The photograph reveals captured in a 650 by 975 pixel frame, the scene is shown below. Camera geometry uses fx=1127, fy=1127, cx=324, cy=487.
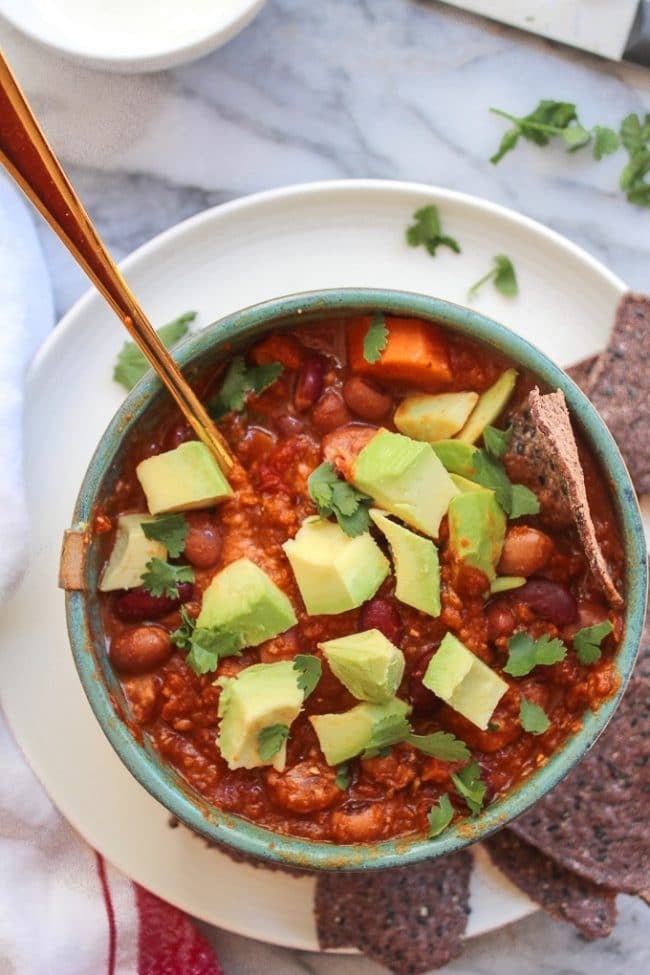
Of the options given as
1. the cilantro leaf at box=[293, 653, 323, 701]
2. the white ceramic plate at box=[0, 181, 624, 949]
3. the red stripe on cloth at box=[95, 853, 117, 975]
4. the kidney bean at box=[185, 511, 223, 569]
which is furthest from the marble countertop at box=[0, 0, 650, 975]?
the cilantro leaf at box=[293, 653, 323, 701]

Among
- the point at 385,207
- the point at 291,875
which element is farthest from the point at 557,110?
the point at 291,875

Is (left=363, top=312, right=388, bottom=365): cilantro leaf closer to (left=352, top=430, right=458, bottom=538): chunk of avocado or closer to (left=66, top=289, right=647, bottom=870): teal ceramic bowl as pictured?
(left=66, top=289, right=647, bottom=870): teal ceramic bowl

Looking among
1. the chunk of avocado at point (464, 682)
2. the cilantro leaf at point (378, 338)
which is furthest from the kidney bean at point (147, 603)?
the cilantro leaf at point (378, 338)

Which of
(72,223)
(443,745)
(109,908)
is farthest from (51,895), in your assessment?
(72,223)

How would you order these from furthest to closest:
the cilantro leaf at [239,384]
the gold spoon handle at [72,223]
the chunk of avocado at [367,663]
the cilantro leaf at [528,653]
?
the cilantro leaf at [239,384] < the cilantro leaf at [528,653] < the chunk of avocado at [367,663] < the gold spoon handle at [72,223]

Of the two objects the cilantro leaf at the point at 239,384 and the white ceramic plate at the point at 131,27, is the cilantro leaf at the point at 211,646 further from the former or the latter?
the white ceramic plate at the point at 131,27

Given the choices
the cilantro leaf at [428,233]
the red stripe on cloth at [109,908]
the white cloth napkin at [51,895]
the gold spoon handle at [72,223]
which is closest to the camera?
the gold spoon handle at [72,223]

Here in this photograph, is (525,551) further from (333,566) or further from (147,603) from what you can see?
(147,603)
